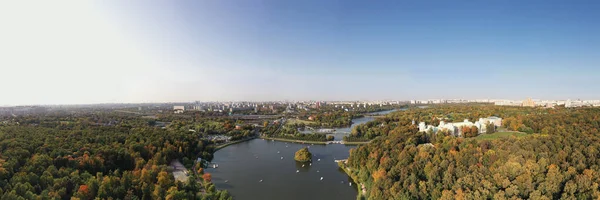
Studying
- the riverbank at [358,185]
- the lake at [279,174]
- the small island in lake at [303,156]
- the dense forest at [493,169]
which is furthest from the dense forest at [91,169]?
the dense forest at [493,169]

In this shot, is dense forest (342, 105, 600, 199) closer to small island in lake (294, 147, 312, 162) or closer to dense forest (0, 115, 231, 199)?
small island in lake (294, 147, 312, 162)

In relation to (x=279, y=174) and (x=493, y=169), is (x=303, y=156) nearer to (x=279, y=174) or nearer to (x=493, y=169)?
(x=279, y=174)

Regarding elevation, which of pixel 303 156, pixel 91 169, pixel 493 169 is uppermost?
pixel 493 169

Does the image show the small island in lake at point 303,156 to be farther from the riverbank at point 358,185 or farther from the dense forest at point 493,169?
the dense forest at point 493,169

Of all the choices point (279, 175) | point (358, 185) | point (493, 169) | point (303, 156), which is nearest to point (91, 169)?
point (279, 175)

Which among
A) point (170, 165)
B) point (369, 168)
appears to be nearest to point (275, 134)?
point (170, 165)
